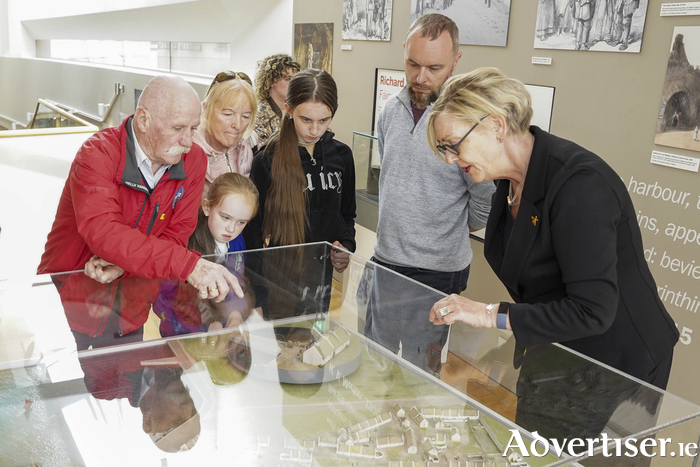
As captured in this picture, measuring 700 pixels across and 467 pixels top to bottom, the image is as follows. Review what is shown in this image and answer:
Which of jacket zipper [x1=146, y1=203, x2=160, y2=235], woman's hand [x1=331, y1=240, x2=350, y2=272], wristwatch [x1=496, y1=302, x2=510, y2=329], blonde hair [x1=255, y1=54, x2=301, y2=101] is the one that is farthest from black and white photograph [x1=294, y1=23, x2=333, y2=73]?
wristwatch [x1=496, y1=302, x2=510, y2=329]

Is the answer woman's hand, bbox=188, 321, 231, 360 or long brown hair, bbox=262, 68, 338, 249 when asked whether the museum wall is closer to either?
long brown hair, bbox=262, 68, 338, 249

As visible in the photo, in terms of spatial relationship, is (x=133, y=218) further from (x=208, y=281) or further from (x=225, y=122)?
(x=225, y=122)

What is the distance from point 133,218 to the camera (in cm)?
202

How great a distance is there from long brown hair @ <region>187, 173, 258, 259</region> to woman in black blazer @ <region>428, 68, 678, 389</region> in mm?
984

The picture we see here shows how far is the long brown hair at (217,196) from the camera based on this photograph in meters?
2.37

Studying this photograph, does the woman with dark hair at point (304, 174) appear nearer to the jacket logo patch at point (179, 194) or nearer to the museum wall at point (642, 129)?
the jacket logo patch at point (179, 194)

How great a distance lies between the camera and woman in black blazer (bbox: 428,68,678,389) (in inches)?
54.6

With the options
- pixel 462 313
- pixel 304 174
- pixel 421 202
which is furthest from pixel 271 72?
pixel 462 313

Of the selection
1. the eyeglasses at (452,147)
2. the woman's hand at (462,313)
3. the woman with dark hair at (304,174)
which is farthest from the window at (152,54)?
the woman's hand at (462,313)

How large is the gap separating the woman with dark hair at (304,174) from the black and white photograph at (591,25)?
1.43 m

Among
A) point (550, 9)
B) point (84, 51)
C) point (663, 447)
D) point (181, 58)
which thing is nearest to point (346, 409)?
point (663, 447)

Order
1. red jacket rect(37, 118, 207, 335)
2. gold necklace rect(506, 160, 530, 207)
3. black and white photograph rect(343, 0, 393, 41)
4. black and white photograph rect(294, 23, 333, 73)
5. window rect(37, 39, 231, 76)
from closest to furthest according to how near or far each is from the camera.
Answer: gold necklace rect(506, 160, 530, 207), red jacket rect(37, 118, 207, 335), black and white photograph rect(343, 0, 393, 41), black and white photograph rect(294, 23, 333, 73), window rect(37, 39, 231, 76)

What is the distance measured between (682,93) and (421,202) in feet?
4.45

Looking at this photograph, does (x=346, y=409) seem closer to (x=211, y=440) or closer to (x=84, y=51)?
(x=211, y=440)
